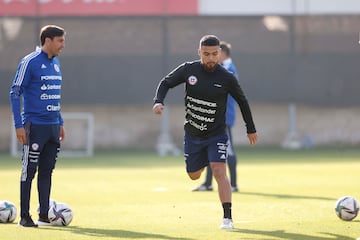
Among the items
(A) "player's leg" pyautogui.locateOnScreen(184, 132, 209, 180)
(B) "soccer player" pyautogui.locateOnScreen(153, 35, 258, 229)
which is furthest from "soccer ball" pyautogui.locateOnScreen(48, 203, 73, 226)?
(B) "soccer player" pyautogui.locateOnScreen(153, 35, 258, 229)

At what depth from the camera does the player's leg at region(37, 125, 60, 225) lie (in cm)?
1012

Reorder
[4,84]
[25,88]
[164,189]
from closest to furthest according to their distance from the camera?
[25,88] → [164,189] → [4,84]

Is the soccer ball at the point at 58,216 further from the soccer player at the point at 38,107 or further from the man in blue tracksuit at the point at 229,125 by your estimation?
the man in blue tracksuit at the point at 229,125

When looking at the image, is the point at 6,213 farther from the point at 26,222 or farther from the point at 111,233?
the point at 111,233

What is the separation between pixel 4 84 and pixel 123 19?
334cm

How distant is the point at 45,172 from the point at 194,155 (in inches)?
64.2

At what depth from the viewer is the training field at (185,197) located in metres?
9.46

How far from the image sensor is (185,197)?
13.6 metres

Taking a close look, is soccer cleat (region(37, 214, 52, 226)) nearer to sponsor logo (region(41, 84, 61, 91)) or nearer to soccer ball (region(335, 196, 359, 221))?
sponsor logo (region(41, 84, 61, 91))

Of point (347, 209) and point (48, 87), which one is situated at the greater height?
point (48, 87)

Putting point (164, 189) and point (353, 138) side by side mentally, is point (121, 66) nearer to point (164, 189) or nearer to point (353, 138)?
point (353, 138)

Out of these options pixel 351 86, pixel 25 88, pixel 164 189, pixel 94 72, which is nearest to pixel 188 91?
pixel 25 88

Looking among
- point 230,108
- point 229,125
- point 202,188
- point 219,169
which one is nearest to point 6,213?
point 219,169

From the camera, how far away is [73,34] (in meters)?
23.1
